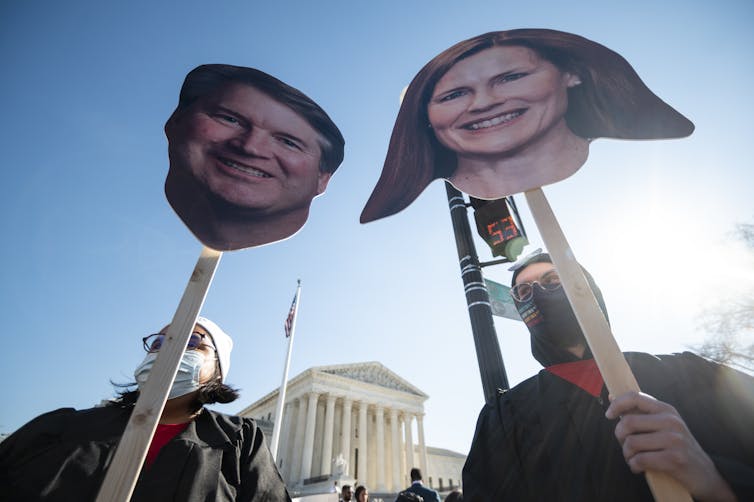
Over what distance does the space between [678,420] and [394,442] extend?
4703 centimetres

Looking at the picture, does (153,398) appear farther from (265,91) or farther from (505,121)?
(505,121)

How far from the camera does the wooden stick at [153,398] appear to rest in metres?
1.27

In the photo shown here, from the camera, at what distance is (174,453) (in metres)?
1.94

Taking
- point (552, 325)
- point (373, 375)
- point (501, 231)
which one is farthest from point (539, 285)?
point (373, 375)

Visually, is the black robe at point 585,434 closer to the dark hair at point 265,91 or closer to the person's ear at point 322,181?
the person's ear at point 322,181

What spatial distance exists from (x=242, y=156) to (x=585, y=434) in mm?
2387

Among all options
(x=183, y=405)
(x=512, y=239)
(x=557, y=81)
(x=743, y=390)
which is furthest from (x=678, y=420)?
(x=512, y=239)

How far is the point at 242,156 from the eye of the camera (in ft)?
7.29

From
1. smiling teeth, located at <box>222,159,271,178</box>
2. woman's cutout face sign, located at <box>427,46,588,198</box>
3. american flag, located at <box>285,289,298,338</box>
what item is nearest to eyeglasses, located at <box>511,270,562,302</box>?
woman's cutout face sign, located at <box>427,46,588,198</box>

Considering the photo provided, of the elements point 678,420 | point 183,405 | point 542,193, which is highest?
point 542,193

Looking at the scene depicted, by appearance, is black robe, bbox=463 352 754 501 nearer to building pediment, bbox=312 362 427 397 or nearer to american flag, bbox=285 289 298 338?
american flag, bbox=285 289 298 338

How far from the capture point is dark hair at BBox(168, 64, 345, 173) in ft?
7.47

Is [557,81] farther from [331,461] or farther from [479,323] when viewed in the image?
[331,461]

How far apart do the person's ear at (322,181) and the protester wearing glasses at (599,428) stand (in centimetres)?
152
